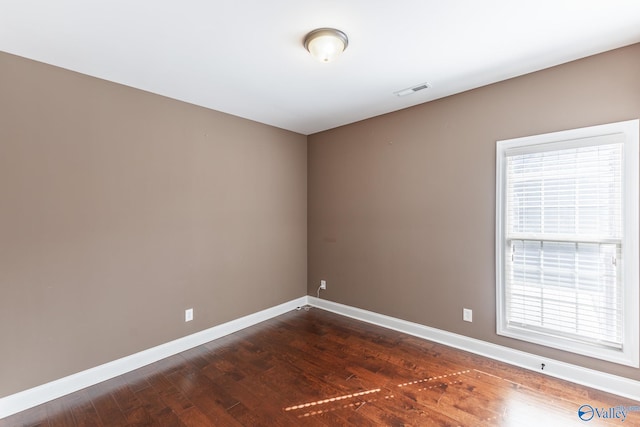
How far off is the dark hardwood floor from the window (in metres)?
0.45

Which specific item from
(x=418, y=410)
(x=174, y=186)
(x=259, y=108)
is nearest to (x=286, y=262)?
(x=174, y=186)

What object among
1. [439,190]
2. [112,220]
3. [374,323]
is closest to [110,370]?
[112,220]

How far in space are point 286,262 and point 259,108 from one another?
6.98 ft

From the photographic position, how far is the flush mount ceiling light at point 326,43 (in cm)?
191

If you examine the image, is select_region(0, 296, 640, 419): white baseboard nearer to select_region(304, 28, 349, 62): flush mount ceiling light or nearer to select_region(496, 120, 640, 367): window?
select_region(496, 120, 640, 367): window

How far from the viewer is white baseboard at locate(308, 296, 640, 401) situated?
84.4 inches

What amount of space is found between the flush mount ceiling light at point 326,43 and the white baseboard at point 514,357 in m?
2.91

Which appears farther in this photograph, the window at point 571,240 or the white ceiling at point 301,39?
the window at point 571,240

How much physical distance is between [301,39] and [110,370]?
3164mm

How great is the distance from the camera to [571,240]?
91.6 inches

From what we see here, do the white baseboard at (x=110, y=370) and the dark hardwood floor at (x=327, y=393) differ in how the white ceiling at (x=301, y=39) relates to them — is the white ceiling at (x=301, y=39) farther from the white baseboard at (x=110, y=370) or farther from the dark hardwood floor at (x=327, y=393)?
the dark hardwood floor at (x=327, y=393)
